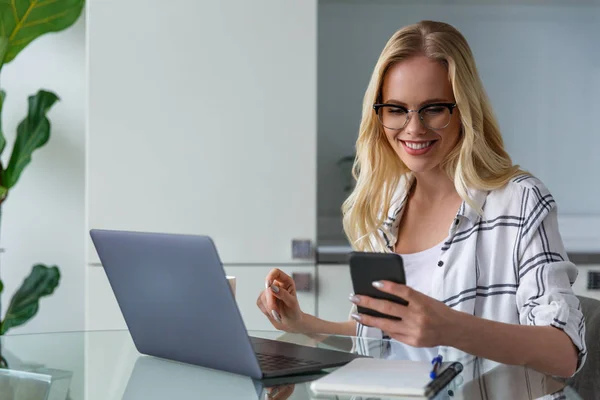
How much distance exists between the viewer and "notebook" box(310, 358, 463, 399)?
1.14m

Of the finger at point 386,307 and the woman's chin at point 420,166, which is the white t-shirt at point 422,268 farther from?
the finger at point 386,307

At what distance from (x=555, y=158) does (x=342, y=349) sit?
242cm

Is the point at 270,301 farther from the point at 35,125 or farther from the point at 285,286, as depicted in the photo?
the point at 35,125

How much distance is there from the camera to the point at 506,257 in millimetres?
1748

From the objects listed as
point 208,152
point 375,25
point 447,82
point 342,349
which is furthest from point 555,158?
point 342,349

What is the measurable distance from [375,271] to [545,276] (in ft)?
1.70

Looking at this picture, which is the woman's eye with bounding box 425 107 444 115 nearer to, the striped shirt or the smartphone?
the striped shirt

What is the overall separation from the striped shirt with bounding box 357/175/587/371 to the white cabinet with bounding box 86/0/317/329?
1.16 meters

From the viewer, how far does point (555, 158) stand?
3711 mm

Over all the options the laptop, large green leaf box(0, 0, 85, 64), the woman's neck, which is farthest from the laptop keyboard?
large green leaf box(0, 0, 85, 64)

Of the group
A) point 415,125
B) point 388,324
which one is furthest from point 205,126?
point 388,324

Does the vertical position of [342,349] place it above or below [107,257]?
below

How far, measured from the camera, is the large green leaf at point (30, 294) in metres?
3.21

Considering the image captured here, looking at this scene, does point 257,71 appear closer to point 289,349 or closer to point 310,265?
point 310,265
